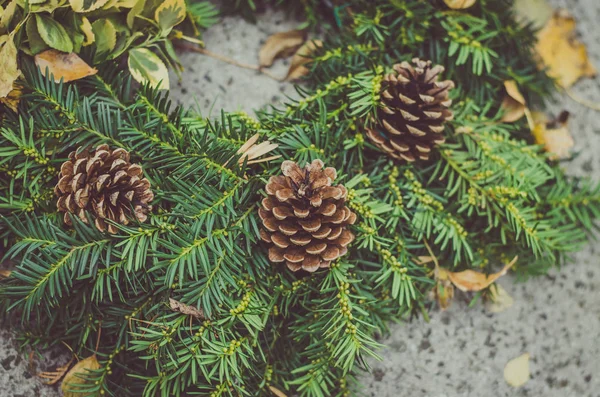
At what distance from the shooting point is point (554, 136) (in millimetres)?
1065

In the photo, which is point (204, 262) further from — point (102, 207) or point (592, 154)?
Result: point (592, 154)

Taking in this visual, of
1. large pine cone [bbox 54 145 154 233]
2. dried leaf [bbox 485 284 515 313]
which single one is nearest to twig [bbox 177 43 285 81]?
large pine cone [bbox 54 145 154 233]

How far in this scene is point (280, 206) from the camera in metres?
0.77

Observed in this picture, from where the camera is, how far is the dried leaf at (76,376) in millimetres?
825

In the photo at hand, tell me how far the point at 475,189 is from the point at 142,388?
601 millimetres

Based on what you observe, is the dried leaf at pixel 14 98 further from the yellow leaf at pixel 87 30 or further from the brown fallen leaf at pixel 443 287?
the brown fallen leaf at pixel 443 287

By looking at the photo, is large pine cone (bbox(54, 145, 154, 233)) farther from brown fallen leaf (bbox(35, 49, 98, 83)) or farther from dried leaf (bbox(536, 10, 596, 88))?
dried leaf (bbox(536, 10, 596, 88))

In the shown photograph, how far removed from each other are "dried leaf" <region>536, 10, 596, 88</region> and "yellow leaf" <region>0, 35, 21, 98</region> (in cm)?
96

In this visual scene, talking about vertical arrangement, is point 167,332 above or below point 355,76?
below

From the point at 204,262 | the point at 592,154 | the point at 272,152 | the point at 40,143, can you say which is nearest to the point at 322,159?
the point at 272,152

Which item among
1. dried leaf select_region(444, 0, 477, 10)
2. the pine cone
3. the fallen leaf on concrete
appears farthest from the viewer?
the fallen leaf on concrete

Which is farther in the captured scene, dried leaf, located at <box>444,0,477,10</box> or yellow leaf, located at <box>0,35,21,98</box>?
dried leaf, located at <box>444,0,477,10</box>

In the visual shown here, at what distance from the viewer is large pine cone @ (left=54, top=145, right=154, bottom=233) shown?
75cm

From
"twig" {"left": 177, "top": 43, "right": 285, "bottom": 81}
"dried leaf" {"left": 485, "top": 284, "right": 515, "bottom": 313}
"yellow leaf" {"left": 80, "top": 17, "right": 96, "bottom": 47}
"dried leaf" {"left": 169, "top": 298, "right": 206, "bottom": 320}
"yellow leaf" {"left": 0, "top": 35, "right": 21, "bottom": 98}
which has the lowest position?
"dried leaf" {"left": 485, "top": 284, "right": 515, "bottom": 313}
